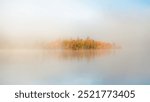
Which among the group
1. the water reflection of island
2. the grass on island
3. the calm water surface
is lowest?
the calm water surface

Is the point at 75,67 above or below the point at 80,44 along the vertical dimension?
below

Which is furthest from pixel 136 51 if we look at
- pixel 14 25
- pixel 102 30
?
pixel 14 25

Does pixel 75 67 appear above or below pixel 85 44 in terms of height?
below

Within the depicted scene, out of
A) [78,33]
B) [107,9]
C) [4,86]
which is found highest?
[107,9]

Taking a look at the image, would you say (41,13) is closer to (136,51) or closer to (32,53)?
(32,53)
